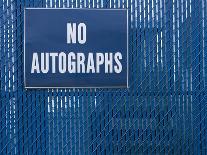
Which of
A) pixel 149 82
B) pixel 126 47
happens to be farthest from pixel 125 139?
pixel 126 47

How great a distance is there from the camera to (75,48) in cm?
523

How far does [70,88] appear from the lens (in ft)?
17.1

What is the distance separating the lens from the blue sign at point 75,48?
5172mm

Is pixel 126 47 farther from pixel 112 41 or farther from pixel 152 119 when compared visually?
pixel 152 119

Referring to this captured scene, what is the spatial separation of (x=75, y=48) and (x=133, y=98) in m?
0.89

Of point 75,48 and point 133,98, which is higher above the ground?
point 75,48

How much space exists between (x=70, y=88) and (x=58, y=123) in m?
0.43

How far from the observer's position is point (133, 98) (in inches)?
209

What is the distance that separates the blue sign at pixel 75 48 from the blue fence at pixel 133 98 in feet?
0.29

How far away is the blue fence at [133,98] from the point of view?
205 inches

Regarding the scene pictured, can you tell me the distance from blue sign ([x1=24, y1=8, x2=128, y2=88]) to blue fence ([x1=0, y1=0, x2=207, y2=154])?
3.5 inches

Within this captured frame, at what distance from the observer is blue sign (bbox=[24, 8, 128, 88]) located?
5172 mm

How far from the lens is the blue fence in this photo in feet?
17.0

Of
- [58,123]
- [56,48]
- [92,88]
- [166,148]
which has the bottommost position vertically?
[166,148]
